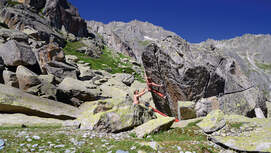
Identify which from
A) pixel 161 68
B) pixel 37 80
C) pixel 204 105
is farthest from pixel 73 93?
pixel 204 105

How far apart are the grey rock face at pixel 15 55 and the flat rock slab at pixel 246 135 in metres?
27.9

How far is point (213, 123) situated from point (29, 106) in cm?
1723

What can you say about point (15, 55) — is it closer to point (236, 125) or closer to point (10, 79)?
point (10, 79)

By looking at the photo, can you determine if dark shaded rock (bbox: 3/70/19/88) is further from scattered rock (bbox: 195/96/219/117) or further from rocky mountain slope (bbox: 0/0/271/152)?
scattered rock (bbox: 195/96/219/117)

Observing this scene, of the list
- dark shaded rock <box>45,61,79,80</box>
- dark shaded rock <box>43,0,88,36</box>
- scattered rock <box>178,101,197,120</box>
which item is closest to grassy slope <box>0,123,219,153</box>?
scattered rock <box>178,101,197,120</box>

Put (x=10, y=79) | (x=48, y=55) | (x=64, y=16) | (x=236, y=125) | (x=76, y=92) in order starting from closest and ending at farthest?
(x=236, y=125) → (x=10, y=79) → (x=76, y=92) → (x=48, y=55) → (x=64, y=16)

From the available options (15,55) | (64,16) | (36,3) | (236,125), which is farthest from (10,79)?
(64,16)

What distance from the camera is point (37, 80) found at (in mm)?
23203

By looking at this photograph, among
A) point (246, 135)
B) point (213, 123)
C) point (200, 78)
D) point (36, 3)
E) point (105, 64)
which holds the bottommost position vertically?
point (246, 135)

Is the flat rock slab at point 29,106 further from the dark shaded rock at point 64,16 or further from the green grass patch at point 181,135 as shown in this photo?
the dark shaded rock at point 64,16

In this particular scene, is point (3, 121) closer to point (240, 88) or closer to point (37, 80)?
point (37, 80)

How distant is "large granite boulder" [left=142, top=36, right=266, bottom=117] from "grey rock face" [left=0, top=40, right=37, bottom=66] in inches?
811

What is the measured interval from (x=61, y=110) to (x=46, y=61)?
2746 centimetres

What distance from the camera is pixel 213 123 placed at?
12.7 meters
